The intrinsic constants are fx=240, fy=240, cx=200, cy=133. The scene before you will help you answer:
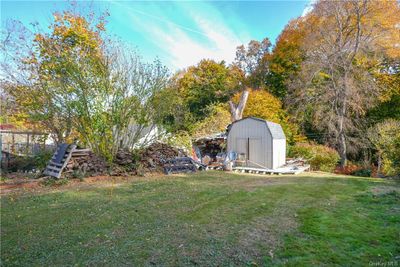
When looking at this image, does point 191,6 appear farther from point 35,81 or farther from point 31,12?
point 35,81

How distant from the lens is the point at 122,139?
919 cm

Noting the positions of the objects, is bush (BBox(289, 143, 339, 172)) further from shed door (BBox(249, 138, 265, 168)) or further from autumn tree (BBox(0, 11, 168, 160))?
autumn tree (BBox(0, 11, 168, 160))

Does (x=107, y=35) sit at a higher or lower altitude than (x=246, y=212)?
higher

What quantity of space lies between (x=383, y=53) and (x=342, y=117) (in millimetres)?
4675

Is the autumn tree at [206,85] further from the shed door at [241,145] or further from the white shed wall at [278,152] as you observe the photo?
the white shed wall at [278,152]

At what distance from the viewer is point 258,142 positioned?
1116cm

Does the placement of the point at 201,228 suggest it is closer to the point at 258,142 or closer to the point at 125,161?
the point at 125,161

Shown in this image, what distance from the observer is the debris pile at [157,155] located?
9195 millimetres

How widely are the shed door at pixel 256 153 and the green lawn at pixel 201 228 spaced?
5.43 metres

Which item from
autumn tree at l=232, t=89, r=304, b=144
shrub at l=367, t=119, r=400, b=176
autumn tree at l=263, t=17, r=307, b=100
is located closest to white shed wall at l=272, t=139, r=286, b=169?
shrub at l=367, t=119, r=400, b=176

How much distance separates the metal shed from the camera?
35.4ft

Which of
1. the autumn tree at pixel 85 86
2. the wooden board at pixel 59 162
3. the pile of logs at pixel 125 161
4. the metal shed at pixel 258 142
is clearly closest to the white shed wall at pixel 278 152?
the metal shed at pixel 258 142

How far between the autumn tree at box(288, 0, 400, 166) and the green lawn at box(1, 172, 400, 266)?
34.9 feet

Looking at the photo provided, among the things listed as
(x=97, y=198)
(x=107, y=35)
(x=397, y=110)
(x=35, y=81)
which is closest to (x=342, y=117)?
(x=397, y=110)
